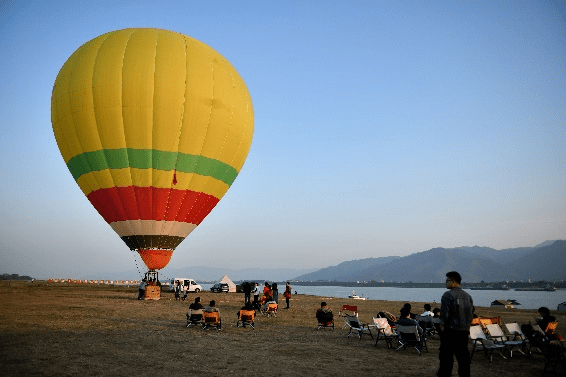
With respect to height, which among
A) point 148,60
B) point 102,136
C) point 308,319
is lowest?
point 308,319

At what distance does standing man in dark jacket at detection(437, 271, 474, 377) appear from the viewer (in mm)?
7945

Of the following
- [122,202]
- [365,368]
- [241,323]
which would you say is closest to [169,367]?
[365,368]

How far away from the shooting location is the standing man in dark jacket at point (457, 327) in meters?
7.95

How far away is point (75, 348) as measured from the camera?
38.2ft

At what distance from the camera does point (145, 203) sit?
955 inches

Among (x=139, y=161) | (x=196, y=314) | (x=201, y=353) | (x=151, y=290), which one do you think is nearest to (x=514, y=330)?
(x=201, y=353)

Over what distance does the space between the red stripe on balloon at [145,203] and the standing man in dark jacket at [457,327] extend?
62.5ft

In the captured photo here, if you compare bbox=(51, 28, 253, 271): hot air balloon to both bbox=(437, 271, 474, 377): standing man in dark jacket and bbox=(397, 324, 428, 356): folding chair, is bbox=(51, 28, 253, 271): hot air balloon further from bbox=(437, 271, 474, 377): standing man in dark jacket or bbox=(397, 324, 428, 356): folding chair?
bbox=(437, 271, 474, 377): standing man in dark jacket

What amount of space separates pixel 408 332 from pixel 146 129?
17472 millimetres

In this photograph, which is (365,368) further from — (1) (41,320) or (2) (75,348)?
(1) (41,320)

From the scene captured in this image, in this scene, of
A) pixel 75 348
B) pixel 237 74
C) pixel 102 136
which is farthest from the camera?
pixel 237 74

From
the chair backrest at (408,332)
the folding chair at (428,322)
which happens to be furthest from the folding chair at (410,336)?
the folding chair at (428,322)

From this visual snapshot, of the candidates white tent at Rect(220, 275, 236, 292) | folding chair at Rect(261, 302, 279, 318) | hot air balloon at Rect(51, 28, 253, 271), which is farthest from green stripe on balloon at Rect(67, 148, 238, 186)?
white tent at Rect(220, 275, 236, 292)

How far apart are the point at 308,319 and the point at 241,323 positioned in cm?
435
